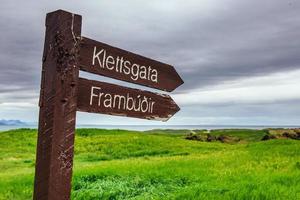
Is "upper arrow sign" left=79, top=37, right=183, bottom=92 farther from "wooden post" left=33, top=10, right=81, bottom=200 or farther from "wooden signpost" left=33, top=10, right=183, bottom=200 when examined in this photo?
"wooden post" left=33, top=10, right=81, bottom=200

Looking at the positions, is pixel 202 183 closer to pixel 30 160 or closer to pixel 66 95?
pixel 66 95

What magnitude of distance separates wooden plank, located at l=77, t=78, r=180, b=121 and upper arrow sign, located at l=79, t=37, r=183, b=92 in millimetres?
149

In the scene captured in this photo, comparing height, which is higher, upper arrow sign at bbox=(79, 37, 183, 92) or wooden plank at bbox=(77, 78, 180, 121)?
upper arrow sign at bbox=(79, 37, 183, 92)

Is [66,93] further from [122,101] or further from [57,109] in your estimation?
[122,101]

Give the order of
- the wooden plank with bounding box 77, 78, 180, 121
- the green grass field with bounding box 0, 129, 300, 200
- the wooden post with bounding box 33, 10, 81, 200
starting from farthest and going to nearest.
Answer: the green grass field with bounding box 0, 129, 300, 200 → the wooden plank with bounding box 77, 78, 180, 121 → the wooden post with bounding box 33, 10, 81, 200

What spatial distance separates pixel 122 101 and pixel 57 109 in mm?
1046

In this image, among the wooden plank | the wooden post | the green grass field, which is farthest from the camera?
the green grass field

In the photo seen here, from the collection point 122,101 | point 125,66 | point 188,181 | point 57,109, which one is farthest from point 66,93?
point 188,181

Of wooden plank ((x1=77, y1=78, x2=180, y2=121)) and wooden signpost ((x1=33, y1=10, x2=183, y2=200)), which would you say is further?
wooden plank ((x1=77, y1=78, x2=180, y2=121))

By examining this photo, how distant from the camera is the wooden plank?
593cm

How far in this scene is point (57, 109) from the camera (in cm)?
556

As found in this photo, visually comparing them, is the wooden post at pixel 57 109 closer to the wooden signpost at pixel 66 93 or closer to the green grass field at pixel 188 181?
the wooden signpost at pixel 66 93

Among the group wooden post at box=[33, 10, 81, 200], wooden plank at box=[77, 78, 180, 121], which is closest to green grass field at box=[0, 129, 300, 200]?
wooden plank at box=[77, 78, 180, 121]

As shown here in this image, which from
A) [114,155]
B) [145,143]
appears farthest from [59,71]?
[145,143]
